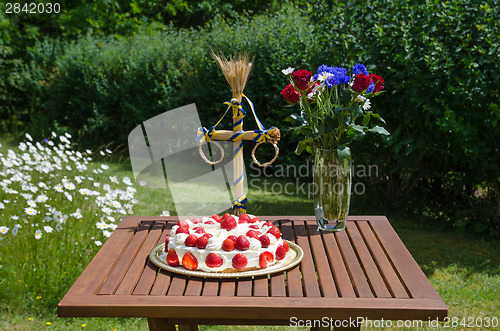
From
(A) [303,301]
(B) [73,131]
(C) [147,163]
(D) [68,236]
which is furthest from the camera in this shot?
(B) [73,131]

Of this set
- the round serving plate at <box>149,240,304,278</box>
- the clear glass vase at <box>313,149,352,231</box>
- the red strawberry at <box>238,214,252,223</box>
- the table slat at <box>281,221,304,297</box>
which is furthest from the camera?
the clear glass vase at <box>313,149,352,231</box>

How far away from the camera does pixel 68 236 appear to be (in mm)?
3766

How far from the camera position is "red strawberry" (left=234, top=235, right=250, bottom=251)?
196 cm

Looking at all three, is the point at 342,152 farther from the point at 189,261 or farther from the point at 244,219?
the point at 189,261

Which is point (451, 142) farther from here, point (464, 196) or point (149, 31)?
point (149, 31)

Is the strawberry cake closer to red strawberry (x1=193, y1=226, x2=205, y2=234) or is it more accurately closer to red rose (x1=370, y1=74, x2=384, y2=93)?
red strawberry (x1=193, y1=226, x2=205, y2=234)

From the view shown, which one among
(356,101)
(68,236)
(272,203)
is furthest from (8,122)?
(356,101)

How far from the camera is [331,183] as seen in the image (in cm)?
237

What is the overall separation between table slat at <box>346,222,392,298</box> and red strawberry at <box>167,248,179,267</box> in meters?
0.69

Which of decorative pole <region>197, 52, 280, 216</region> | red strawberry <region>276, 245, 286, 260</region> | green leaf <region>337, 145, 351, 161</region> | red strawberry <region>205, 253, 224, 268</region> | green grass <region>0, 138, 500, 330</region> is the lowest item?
green grass <region>0, 138, 500, 330</region>

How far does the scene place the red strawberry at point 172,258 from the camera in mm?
1993

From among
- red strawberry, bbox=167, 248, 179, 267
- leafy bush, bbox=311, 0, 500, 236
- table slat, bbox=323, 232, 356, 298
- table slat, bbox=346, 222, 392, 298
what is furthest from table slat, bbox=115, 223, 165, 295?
leafy bush, bbox=311, 0, 500, 236

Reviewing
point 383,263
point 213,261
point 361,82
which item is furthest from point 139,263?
point 361,82

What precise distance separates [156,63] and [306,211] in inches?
140
